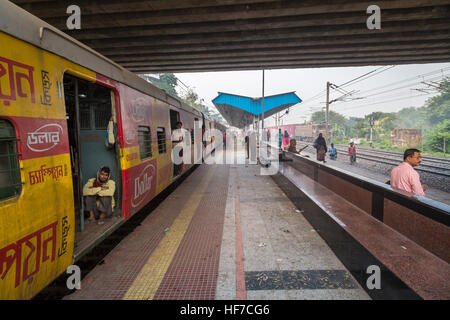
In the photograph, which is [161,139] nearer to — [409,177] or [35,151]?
[35,151]

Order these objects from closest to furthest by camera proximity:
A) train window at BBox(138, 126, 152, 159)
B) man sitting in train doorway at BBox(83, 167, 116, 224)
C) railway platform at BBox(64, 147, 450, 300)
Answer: railway platform at BBox(64, 147, 450, 300) → man sitting in train doorway at BBox(83, 167, 116, 224) → train window at BBox(138, 126, 152, 159)

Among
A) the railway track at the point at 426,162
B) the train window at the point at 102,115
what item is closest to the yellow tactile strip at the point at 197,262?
the train window at the point at 102,115

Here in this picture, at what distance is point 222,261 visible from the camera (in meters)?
3.79

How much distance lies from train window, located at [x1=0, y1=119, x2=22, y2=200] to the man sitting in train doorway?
2002 millimetres

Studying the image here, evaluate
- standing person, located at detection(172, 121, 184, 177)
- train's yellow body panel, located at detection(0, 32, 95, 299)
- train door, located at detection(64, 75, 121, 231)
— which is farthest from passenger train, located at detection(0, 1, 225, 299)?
standing person, located at detection(172, 121, 184, 177)

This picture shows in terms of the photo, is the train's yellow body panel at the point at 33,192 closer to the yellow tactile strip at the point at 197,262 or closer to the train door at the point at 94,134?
the yellow tactile strip at the point at 197,262

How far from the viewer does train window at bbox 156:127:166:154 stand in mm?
6345

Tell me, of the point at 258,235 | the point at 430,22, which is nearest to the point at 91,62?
the point at 258,235

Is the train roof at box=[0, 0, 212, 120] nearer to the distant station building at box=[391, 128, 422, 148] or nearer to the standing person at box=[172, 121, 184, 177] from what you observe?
the standing person at box=[172, 121, 184, 177]

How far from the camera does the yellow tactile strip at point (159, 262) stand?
121 inches

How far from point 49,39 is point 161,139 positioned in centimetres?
409

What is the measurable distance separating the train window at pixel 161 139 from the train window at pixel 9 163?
4073 millimetres
